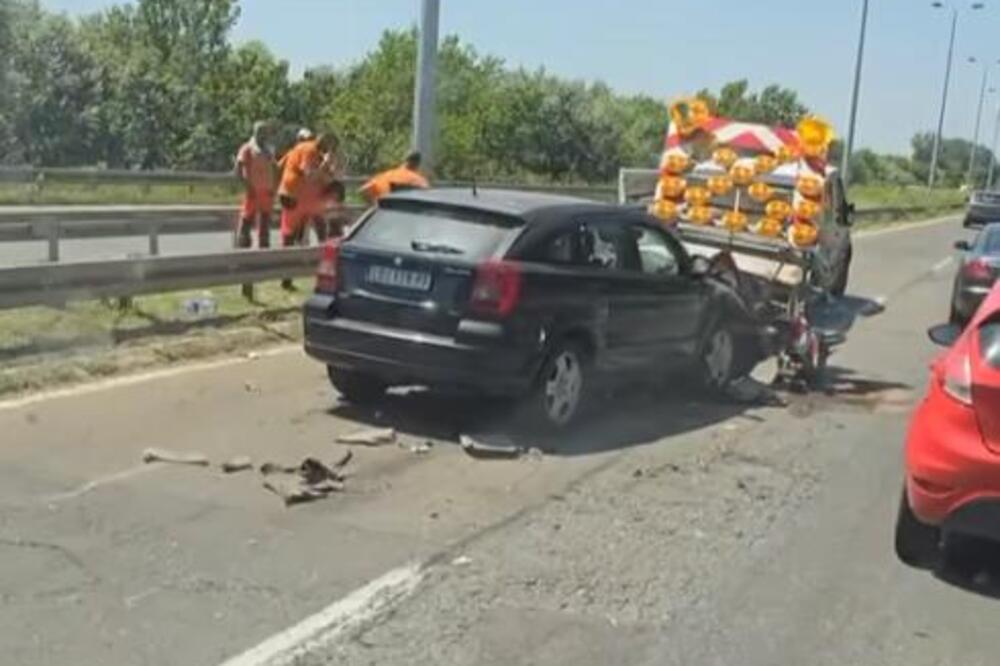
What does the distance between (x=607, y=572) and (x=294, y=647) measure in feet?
5.35

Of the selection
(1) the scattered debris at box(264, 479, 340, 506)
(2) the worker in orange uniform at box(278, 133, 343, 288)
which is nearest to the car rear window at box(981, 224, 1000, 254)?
(2) the worker in orange uniform at box(278, 133, 343, 288)

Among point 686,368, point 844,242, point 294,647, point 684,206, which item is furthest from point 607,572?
point 844,242

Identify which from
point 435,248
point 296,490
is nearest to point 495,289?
point 435,248

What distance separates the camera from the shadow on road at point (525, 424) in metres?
8.74

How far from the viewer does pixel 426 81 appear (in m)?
15.6

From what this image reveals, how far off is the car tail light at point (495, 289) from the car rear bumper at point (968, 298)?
362 inches

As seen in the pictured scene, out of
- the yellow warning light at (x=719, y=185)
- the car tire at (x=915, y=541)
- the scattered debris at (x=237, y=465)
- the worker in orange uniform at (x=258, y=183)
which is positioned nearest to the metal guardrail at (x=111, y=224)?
the worker in orange uniform at (x=258, y=183)

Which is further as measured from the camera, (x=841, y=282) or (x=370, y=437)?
(x=841, y=282)

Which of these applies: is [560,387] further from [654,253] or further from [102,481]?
[102,481]

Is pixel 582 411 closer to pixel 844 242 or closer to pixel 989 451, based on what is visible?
pixel 989 451

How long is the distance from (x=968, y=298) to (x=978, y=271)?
15.2 inches

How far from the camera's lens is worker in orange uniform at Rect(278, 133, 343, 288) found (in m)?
14.7

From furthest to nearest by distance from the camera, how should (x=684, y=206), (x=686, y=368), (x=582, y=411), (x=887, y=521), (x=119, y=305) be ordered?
1. (x=684, y=206)
2. (x=119, y=305)
3. (x=686, y=368)
4. (x=582, y=411)
5. (x=887, y=521)

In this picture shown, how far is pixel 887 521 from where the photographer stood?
7.21 meters
